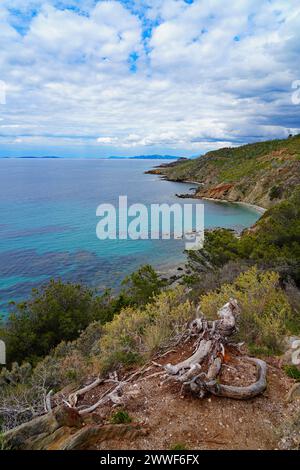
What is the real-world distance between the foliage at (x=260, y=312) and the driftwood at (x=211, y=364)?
52cm

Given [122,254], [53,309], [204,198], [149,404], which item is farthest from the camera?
[204,198]

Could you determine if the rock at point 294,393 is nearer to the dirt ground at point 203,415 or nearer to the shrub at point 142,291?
the dirt ground at point 203,415

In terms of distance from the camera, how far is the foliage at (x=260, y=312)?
28.8 ft

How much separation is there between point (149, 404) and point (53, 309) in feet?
34.6

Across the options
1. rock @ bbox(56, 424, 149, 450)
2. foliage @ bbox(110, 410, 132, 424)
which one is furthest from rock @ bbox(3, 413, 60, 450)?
foliage @ bbox(110, 410, 132, 424)

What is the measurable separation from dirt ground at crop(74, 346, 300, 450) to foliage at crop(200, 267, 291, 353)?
5.31 ft

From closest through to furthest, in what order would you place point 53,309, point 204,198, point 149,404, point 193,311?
point 149,404
point 193,311
point 53,309
point 204,198

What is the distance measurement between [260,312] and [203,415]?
4.85 m

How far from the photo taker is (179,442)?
5.25m

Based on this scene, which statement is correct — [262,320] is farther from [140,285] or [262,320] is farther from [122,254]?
[122,254]

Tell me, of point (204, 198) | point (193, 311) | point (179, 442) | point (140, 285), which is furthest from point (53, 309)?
point (204, 198)

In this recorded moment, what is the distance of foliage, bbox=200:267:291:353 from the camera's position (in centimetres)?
877

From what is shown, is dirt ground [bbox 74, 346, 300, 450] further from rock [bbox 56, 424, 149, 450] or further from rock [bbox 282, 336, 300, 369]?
rock [bbox 282, 336, 300, 369]
